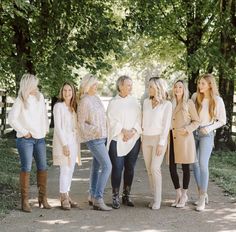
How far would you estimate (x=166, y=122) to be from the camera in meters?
7.21

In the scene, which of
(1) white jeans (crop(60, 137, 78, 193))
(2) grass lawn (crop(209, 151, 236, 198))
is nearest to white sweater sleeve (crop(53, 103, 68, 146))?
(1) white jeans (crop(60, 137, 78, 193))

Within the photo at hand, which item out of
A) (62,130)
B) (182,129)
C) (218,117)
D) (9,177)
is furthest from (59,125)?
(9,177)

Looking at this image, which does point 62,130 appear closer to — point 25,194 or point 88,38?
point 25,194

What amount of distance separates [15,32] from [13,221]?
1083 centimetres

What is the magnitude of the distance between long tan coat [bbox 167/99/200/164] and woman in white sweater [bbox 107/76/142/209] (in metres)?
0.57

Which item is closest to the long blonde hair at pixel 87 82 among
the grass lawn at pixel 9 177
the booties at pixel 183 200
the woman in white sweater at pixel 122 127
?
the woman in white sweater at pixel 122 127

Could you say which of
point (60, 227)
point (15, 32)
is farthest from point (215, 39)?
point (60, 227)

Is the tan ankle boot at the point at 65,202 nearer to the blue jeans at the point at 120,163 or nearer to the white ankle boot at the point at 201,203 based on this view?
the blue jeans at the point at 120,163

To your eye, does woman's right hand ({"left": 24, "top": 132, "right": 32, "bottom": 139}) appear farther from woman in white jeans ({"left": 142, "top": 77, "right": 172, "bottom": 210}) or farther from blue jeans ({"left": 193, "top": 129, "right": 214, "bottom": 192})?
blue jeans ({"left": 193, "top": 129, "right": 214, "bottom": 192})

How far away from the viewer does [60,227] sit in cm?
633

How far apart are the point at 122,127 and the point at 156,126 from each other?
1.62 ft

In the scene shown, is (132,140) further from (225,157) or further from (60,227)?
(225,157)

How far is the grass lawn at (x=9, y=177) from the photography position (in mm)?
7492

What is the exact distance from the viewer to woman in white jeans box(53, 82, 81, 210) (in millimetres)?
7172
